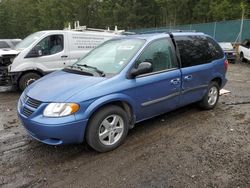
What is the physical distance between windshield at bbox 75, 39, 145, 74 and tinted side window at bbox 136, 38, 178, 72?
6.6 inches

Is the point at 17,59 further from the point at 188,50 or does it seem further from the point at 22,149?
the point at 188,50

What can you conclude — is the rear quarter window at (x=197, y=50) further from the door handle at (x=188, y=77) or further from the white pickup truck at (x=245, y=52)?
the white pickup truck at (x=245, y=52)

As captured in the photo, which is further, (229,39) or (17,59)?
(229,39)

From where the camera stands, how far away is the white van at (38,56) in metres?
8.10

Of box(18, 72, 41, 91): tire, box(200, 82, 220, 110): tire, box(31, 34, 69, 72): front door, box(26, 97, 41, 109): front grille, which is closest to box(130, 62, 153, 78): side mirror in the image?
box(26, 97, 41, 109): front grille

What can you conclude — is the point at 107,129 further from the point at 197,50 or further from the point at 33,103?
the point at 197,50

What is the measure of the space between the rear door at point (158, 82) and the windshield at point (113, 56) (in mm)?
222

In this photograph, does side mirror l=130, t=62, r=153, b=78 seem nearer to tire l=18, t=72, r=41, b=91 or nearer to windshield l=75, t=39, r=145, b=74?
windshield l=75, t=39, r=145, b=74

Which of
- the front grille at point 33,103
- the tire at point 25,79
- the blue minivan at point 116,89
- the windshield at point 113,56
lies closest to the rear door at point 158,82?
the blue minivan at point 116,89

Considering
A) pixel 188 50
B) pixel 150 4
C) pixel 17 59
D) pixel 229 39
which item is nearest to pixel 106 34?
pixel 17 59

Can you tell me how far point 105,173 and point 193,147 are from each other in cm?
154

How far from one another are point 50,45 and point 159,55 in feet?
16.0

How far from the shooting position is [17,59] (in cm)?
802

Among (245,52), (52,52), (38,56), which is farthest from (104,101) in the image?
(245,52)
